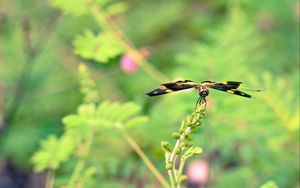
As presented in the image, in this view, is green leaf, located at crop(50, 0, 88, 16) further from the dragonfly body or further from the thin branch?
the dragonfly body

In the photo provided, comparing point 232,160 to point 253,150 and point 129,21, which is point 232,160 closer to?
point 253,150

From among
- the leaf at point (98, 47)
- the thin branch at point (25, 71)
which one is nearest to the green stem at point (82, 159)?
the leaf at point (98, 47)

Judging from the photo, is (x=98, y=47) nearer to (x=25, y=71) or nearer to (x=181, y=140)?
(x=181, y=140)

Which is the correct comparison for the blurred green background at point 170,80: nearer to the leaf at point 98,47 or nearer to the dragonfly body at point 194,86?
the leaf at point 98,47

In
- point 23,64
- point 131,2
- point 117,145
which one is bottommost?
point 117,145

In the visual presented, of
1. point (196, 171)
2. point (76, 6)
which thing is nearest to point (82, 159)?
point (76, 6)

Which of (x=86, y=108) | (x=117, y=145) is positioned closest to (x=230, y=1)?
(x=117, y=145)
